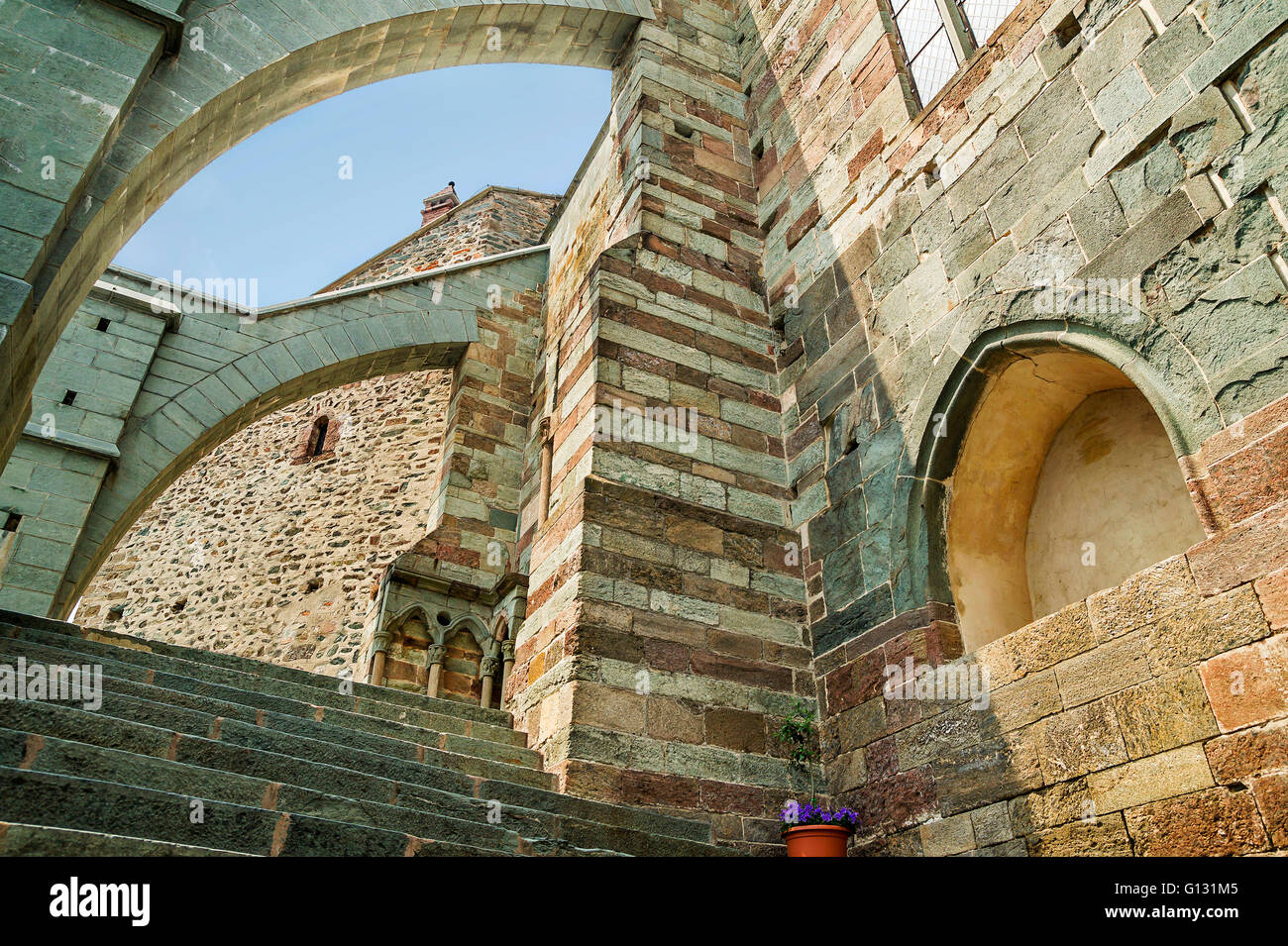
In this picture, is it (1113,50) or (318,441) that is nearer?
(1113,50)

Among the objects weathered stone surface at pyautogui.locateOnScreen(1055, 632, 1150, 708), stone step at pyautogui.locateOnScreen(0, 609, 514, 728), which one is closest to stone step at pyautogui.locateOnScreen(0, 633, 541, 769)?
stone step at pyautogui.locateOnScreen(0, 609, 514, 728)

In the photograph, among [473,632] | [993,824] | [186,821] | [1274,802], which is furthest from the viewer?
[473,632]

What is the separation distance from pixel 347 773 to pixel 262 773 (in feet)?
1.08

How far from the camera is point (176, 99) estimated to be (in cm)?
570

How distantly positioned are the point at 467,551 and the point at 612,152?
4.41 meters

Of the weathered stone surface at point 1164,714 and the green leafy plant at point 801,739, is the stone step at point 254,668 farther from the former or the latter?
the weathered stone surface at point 1164,714

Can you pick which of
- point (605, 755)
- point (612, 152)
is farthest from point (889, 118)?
point (605, 755)

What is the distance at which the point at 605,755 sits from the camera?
14.8ft

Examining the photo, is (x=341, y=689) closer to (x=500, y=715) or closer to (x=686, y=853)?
(x=500, y=715)

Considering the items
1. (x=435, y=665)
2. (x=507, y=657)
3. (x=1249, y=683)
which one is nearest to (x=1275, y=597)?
(x=1249, y=683)

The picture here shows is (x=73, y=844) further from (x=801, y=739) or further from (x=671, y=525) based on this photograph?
(x=801, y=739)

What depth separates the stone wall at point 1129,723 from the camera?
3.16 meters

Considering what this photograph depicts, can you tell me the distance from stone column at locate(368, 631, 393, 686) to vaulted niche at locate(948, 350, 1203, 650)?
5408mm

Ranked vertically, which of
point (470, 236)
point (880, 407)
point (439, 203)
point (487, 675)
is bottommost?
point (487, 675)
